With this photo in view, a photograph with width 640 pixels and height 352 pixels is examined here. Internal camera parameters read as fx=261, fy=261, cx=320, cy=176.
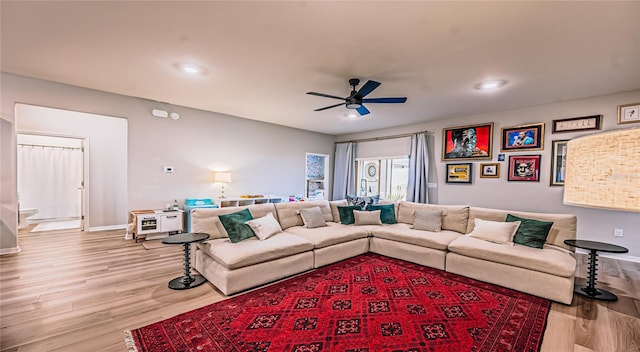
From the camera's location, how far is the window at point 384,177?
7064mm

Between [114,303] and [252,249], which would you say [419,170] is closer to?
[252,249]

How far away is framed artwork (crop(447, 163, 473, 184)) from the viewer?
5536mm

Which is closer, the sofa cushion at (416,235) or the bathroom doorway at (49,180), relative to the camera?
the sofa cushion at (416,235)

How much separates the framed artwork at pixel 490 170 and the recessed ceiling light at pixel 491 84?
6.53ft

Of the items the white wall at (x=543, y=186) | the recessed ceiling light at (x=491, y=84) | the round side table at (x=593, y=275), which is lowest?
the round side table at (x=593, y=275)

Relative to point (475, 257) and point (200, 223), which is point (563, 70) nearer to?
point (475, 257)

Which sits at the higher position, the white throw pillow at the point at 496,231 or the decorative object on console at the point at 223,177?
the decorative object on console at the point at 223,177

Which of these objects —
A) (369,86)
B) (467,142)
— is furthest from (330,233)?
(467,142)

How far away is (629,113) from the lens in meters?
3.89

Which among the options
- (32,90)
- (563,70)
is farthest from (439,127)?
(32,90)

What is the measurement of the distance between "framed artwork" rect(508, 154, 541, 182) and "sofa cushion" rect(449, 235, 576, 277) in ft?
6.98

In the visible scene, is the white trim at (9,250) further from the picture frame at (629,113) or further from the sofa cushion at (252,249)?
the picture frame at (629,113)

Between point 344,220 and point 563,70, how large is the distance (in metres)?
3.57

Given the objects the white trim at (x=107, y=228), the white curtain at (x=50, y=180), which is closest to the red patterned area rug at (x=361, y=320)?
the white trim at (x=107, y=228)
